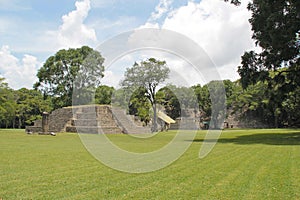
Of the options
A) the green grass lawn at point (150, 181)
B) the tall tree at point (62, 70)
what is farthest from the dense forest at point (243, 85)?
the green grass lawn at point (150, 181)

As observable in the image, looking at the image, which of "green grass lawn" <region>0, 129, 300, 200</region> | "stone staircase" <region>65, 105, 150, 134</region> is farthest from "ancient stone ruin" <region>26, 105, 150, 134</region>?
"green grass lawn" <region>0, 129, 300, 200</region>

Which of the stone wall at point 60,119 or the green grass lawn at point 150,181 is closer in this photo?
the green grass lawn at point 150,181

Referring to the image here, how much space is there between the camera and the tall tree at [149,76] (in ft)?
160

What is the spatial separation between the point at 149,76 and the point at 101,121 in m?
15.1

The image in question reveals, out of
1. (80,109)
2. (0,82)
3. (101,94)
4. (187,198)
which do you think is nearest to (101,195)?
(187,198)

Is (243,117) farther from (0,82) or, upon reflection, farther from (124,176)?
(124,176)

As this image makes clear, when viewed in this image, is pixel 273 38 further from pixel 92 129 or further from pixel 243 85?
pixel 92 129

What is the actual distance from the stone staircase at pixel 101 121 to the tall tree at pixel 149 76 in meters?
9.02

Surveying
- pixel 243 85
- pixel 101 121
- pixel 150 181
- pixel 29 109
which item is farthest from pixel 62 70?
pixel 150 181

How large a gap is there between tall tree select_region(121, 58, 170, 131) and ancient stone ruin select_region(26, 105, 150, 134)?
29.1ft

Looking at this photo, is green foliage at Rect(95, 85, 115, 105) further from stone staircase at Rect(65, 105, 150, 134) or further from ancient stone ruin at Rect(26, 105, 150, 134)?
stone staircase at Rect(65, 105, 150, 134)

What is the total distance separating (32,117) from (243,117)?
147 feet

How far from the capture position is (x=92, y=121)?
117 ft

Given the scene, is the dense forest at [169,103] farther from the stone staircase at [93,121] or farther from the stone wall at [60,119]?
the stone staircase at [93,121]
